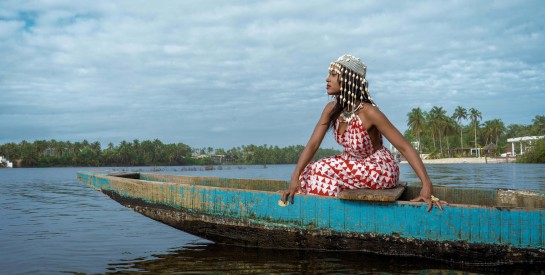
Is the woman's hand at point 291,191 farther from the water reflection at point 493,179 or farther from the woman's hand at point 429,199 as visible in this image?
the water reflection at point 493,179

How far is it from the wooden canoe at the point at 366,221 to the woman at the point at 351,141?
0.69 ft

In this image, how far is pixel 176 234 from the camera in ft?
22.6

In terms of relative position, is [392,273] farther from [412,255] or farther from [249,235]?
[249,235]

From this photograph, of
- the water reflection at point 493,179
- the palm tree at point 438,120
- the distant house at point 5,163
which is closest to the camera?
the water reflection at point 493,179

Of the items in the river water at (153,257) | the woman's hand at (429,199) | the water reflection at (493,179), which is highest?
the woman's hand at (429,199)

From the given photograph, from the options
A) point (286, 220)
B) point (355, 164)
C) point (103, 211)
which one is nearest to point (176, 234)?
point (286, 220)

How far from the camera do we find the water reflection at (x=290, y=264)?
3.97 metres

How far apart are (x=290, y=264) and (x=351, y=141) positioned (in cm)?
133

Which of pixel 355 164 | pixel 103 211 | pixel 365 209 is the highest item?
pixel 355 164

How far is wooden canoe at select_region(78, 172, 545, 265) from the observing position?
12.0 feet

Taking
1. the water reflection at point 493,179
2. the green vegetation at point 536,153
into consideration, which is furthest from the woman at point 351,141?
the green vegetation at point 536,153

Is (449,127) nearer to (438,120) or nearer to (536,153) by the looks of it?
(438,120)

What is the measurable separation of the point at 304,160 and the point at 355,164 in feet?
1.55

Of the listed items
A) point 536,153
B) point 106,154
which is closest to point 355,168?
point 536,153
